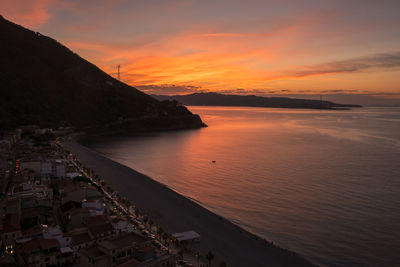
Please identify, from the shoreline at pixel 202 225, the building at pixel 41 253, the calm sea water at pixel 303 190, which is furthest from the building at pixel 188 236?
the building at pixel 41 253

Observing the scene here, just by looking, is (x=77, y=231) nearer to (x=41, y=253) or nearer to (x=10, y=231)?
(x=41, y=253)

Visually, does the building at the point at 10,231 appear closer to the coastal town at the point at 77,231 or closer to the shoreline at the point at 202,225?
the coastal town at the point at 77,231

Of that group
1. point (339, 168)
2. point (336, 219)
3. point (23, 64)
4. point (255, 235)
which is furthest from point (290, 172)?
point (23, 64)

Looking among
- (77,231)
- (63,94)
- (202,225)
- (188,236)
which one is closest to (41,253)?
(77,231)

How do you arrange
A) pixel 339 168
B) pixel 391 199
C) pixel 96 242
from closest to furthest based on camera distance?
pixel 96 242 < pixel 391 199 < pixel 339 168

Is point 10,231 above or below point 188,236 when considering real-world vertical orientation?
above

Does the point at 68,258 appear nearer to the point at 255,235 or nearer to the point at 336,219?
the point at 255,235

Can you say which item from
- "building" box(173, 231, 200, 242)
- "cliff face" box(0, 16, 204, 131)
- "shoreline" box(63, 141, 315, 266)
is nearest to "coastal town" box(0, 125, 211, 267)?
"building" box(173, 231, 200, 242)
